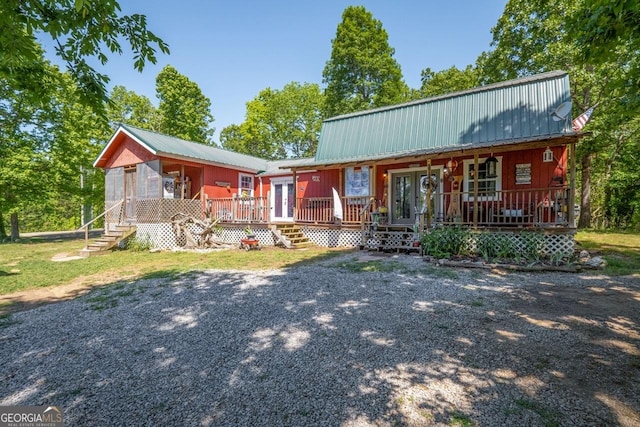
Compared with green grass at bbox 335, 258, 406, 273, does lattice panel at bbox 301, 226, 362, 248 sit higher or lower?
higher

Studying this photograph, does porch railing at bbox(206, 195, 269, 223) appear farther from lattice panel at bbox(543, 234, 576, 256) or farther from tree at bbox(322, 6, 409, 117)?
tree at bbox(322, 6, 409, 117)

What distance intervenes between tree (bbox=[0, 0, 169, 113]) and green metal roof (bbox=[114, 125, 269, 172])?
971cm

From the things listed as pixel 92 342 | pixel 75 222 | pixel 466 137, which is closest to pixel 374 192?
pixel 466 137

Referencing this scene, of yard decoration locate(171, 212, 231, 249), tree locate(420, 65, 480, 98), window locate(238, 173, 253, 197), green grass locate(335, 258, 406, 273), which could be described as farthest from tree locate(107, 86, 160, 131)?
green grass locate(335, 258, 406, 273)

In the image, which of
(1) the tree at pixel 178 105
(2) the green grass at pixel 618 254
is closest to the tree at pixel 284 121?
(1) the tree at pixel 178 105

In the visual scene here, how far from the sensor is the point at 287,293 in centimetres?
556

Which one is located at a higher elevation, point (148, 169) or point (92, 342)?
point (148, 169)

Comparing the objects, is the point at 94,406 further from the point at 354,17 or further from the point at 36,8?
the point at 354,17

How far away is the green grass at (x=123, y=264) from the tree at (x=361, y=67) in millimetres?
18218

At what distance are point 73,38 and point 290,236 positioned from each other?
9621mm

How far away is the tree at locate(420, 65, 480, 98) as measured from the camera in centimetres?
2545

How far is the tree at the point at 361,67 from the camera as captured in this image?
23.9m

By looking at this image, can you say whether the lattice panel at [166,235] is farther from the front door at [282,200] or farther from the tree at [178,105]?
the tree at [178,105]

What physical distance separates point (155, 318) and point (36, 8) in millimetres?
3876
